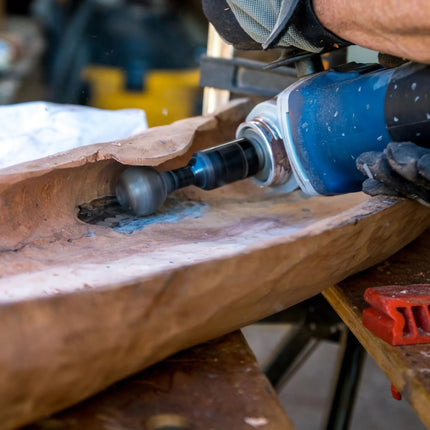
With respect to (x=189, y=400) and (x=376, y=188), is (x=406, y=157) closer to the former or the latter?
(x=376, y=188)

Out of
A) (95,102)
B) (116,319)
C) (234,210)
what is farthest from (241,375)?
(95,102)

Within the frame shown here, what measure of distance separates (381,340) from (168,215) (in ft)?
1.50

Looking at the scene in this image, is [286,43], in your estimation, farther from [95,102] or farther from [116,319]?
[95,102]

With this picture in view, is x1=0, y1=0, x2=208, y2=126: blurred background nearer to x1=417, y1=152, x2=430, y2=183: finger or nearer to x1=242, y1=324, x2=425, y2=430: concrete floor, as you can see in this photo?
x1=242, y1=324, x2=425, y2=430: concrete floor

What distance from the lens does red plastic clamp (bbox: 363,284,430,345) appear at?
68 centimetres

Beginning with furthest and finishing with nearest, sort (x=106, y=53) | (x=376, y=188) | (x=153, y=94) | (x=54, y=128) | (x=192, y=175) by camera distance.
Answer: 1. (x=106, y=53)
2. (x=153, y=94)
3. (x=54, y=128)
4. (x=192, y=175)
5. (x=376, y=188)

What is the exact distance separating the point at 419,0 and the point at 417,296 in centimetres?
37

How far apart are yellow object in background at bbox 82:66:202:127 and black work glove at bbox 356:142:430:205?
1.91 meters

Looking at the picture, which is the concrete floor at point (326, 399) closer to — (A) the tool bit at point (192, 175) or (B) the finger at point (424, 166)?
(A) the tool bit at point (192, 175)

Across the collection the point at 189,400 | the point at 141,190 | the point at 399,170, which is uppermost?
the point at 399,170

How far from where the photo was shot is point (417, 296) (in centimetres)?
71

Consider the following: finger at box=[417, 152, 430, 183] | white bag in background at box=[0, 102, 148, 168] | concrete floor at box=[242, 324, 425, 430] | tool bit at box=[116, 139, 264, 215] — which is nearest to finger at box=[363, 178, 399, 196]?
finger at box=[417, 152, 430, 183]

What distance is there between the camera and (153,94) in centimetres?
275

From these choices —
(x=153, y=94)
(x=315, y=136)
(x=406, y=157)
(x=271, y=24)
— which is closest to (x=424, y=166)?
(x=406, y=157)
